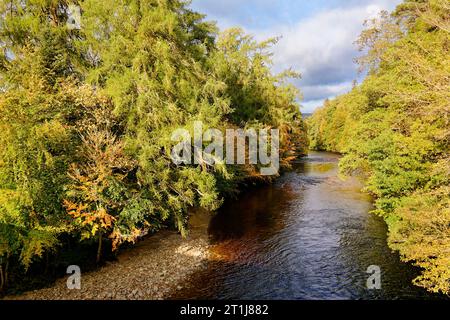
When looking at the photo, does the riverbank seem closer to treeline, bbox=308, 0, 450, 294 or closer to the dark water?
the dark water

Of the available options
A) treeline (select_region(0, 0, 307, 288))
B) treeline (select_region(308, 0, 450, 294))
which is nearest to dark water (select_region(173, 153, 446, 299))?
treeline (select_region(308, 0, 450, 294))

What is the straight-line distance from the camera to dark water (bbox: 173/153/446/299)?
11.9 meters

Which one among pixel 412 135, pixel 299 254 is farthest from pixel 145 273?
pixel 412 135

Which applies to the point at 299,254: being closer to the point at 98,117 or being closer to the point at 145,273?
the point at 145,273

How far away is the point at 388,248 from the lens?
15.1m

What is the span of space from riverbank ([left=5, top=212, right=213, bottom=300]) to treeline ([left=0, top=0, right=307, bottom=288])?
0.96 metres

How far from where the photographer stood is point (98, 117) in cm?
1456

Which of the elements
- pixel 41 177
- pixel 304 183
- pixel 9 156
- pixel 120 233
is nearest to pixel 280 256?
pixel 120 233

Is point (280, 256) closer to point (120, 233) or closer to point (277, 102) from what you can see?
point (120, 233)

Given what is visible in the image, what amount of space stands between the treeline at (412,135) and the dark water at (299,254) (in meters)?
1.12

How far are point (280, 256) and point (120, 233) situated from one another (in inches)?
292

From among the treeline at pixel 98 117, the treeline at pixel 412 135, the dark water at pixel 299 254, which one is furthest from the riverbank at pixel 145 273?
the treeline at pixel 412 135

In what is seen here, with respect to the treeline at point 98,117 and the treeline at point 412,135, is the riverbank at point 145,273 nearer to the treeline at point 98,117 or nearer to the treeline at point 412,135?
the treeline at point 98,117

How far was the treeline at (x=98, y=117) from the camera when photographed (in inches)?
438
